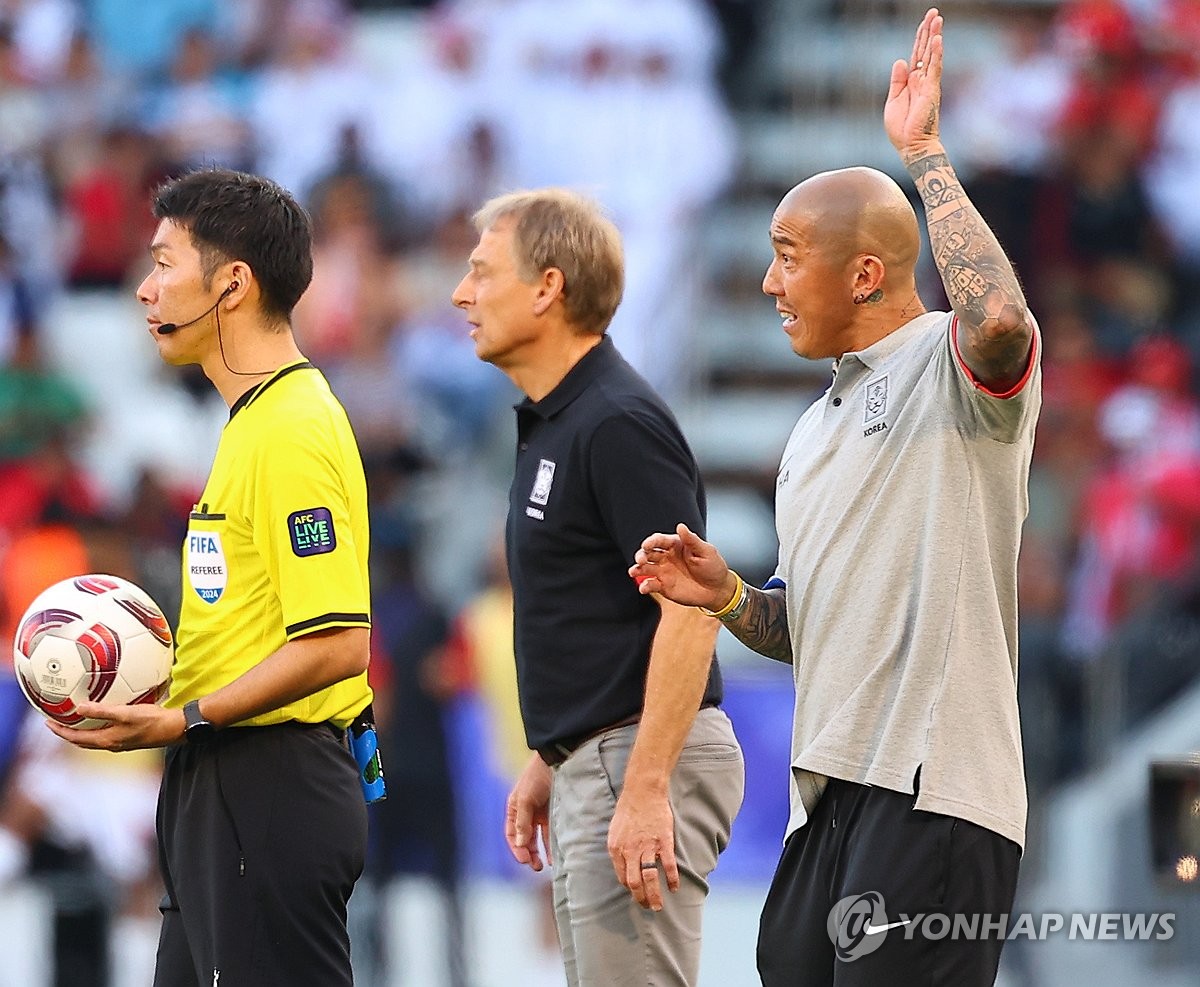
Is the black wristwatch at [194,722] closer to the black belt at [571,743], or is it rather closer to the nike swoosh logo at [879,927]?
the black belt at [571,743]

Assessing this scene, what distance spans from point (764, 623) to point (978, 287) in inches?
36.5

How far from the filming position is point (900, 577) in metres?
3.30

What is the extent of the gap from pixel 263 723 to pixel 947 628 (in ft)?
4.40

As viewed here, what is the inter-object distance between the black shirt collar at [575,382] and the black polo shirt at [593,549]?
0.05 metres

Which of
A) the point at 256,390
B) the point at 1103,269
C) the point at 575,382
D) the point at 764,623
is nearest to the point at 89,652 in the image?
the point at 256,390

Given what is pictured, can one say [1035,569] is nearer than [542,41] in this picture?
Yes

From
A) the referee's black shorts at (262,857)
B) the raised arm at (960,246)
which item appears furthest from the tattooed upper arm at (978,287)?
the referee's black shorts at (262,857)

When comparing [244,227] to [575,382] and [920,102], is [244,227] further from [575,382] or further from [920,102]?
[920,102]

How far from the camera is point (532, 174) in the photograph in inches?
479

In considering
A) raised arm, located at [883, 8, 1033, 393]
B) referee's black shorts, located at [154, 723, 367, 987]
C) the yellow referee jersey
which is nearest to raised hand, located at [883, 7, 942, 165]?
raised arm, located at [883, 8, 1033, 393]

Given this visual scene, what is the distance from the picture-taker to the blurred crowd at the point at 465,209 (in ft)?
34.7

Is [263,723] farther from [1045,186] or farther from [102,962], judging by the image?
[1045,186]

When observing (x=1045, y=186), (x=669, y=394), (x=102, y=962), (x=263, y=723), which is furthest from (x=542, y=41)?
(x=263, y=723)

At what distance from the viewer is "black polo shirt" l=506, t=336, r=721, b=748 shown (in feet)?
13.1
